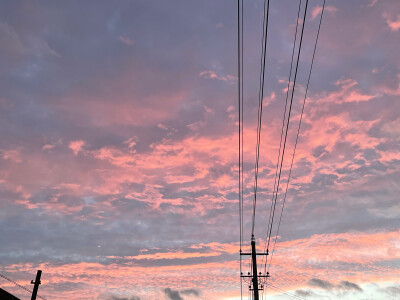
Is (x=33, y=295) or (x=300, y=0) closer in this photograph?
(x=300, y=0)

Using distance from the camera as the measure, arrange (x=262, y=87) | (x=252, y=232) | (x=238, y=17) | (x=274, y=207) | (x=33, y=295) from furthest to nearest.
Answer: (x=33, y=295), (x=252, y=232), (x=274, y=207), (x=262, y=87), (x=238, y=17)

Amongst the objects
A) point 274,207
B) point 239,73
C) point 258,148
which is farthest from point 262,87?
point 274,207

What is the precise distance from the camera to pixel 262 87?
33.9 feet

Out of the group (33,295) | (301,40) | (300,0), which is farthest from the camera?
(33,295)

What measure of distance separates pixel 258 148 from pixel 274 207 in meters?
7.32

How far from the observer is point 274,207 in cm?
1969

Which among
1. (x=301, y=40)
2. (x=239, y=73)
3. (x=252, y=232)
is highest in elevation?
(x=301, y=40)

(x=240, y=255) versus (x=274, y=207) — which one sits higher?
(x=274, y=207)

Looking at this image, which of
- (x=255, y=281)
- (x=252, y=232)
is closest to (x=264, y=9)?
(x=252, y=232)

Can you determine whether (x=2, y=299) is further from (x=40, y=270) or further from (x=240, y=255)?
(x=240, y=255)

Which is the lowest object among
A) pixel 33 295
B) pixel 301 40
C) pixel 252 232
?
pixel 33 295

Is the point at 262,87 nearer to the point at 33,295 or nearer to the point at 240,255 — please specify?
the point at 240,255

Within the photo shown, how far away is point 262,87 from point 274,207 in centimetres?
1102

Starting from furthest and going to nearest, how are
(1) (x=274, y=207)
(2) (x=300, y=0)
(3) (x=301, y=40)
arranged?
(1) (x=274, y=207), (3) (x=301, y=40), (2) (x=300, y=0)
